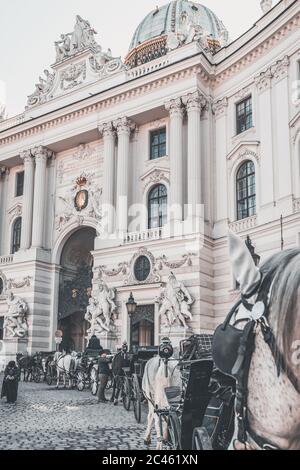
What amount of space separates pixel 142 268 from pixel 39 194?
9843 millimetres

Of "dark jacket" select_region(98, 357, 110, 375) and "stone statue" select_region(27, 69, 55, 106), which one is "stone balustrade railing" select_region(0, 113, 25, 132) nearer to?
"stone statue" select_region(27, 69, 55, 106)

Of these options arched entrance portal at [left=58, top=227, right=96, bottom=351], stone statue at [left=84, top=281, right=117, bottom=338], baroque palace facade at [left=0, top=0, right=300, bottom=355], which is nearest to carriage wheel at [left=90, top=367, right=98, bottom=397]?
baroque palace facade at [left=0, top=0, right=300, bottom=355]

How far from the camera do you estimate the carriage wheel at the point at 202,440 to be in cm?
377

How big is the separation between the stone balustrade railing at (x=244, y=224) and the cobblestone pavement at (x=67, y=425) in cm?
1096

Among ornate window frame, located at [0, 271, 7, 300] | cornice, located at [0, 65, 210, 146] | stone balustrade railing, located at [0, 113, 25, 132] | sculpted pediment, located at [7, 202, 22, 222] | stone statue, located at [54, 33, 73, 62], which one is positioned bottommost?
ornate window frame, located at [0, 271, 7, 300]

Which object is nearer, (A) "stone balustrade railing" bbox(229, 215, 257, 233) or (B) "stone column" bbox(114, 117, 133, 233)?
(A) "stone balustrade railing" bbox(229, 215, 257, 233)

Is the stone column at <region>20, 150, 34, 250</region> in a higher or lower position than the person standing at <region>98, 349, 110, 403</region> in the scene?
higher

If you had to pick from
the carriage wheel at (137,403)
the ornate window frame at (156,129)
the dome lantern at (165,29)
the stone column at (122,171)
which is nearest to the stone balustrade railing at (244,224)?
the stone column at (122,171)

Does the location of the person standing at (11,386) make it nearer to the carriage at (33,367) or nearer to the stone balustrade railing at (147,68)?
the carriage at (33,367)

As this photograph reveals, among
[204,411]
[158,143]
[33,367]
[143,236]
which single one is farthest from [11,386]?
[158,143]

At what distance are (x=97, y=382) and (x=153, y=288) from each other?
320 inches

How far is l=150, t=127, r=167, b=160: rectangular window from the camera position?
2940cm

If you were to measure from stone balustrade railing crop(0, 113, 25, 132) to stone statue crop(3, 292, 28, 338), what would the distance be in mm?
12144

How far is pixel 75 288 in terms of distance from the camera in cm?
3250
